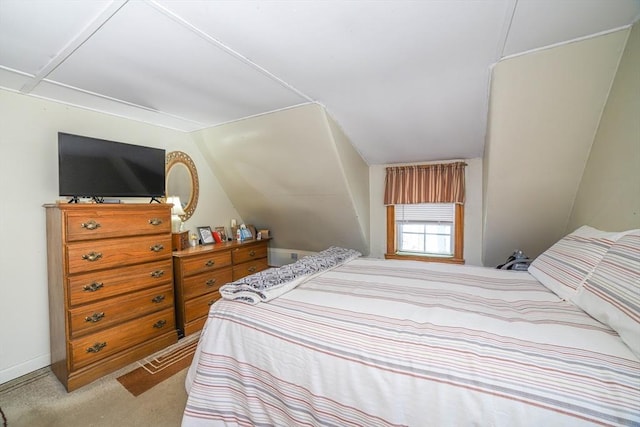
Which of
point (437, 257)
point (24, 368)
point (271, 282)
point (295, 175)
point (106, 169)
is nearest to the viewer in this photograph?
point (271, 282)

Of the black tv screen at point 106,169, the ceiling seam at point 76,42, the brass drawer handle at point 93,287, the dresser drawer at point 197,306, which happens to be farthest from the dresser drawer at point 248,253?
the ceiling seam at point 76,42

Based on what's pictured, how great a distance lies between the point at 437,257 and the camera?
344 centimetres

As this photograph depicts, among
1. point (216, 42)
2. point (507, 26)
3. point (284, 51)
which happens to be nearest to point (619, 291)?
point (507, 26)

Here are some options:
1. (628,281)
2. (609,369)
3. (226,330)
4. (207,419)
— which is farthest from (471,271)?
(207,419)

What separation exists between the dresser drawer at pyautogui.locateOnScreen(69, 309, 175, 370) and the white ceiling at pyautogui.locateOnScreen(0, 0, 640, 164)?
190 cm

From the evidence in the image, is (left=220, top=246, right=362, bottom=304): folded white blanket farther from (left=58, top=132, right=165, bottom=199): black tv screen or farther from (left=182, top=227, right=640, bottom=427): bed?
(left=58, top=132, right=165, bottom=199): black tv screen

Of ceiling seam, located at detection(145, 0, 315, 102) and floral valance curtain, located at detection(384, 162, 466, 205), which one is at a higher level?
ceiling seam, located at detection(145, 0, 315, 102)

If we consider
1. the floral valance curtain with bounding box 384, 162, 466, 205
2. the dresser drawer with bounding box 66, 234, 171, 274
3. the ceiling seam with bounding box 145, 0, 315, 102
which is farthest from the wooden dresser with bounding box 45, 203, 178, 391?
the floral valance curtain with bounding box 384, 162, 466, 205

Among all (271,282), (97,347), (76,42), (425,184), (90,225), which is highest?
(76,42)

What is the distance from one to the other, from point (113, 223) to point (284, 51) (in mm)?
1856

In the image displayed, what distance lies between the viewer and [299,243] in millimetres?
4281

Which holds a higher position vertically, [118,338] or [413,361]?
[413,361]

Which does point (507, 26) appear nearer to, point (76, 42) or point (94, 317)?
point (76, 42)

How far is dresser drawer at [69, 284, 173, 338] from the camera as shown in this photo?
2.03m
